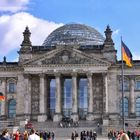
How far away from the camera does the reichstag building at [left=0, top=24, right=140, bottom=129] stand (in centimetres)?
8519

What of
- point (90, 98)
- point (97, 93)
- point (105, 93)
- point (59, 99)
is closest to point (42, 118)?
point (59, 99)

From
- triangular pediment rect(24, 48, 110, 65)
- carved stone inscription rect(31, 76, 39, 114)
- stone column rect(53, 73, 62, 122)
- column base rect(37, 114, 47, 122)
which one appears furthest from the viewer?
carved stone inscription rect(31, 76, 39, 114)

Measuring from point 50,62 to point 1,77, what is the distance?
32.3 feet

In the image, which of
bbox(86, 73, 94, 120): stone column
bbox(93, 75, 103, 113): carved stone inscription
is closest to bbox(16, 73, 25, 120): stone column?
bbox(86, 73, 94, 120): stone column

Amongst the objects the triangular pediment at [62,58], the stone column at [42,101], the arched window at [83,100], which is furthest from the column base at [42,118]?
the triangular pediment at [62,58]

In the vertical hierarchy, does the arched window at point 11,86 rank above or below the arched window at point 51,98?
above

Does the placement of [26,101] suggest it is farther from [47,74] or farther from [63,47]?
[63,47]

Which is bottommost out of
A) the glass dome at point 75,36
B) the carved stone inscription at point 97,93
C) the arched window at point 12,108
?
the arched window at point 12,108

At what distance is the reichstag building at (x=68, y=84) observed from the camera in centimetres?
8519

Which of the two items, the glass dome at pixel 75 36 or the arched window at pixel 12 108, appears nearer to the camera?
the arched window at pixel 12 108

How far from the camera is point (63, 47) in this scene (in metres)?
86.1

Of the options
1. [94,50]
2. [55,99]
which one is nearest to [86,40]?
[94,50]

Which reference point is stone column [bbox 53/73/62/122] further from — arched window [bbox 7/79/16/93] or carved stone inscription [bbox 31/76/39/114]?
arched window [bbox 7/79/16/93]

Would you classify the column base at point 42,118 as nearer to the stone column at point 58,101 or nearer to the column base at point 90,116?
the stone column at point 58,101
